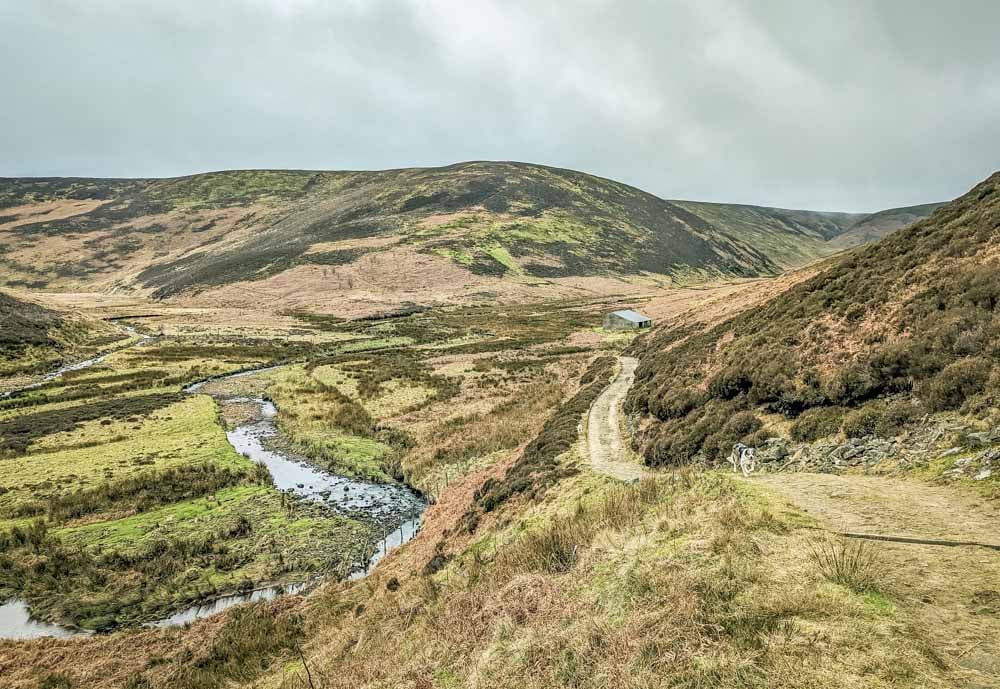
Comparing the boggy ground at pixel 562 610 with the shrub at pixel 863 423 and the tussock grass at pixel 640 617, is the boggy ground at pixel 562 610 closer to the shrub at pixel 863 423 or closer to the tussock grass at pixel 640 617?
the tussock grass at pixel 640 617

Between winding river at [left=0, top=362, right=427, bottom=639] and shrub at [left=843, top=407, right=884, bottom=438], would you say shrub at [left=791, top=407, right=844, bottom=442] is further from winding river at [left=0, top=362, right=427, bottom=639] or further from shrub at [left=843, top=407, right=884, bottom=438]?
winding river at [left=0, top=362, right=427, bottom=639]

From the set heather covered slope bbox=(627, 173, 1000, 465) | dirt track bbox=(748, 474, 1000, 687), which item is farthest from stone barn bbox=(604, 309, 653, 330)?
dirt track bbox=(748, 474, 1000, 687)

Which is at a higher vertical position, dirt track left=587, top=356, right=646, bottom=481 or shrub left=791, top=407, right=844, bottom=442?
shrub left=791, top=407, right=844, bottom=442

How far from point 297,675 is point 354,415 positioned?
3036cm

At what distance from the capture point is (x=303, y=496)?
2711cm

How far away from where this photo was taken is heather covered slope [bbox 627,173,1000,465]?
14.5 meters

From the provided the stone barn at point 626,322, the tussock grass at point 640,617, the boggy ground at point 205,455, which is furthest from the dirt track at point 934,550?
the stone barn at point 626,322

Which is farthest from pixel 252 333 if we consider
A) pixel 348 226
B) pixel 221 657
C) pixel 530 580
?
pixel 348 226

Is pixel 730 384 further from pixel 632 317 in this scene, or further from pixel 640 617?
pixel 632 317

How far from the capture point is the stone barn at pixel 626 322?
79.2 metres

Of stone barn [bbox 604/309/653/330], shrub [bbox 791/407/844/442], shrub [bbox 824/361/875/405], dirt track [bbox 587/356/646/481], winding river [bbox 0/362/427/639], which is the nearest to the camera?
shrub [bbox 791/407/844/442]

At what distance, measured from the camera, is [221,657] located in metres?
14.1

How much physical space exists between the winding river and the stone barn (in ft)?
178

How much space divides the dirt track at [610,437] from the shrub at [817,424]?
5.14 m
